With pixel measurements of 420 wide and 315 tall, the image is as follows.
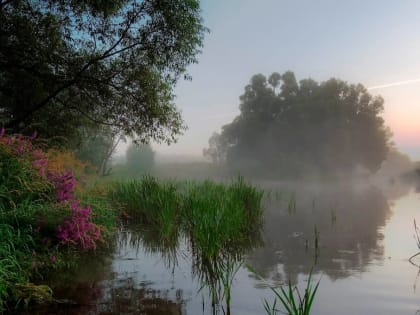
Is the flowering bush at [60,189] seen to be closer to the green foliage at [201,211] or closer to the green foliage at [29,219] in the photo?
the green foliage at [29,219]

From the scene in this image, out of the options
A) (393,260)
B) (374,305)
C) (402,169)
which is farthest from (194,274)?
(402,169)

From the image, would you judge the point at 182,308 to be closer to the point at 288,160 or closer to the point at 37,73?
the point at 37,73

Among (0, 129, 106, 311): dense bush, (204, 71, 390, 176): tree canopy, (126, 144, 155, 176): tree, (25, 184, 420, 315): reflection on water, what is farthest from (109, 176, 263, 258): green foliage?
(126, 144, 155, 176): tree

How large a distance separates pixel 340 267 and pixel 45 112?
40.0ft

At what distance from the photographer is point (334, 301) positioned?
500 cm

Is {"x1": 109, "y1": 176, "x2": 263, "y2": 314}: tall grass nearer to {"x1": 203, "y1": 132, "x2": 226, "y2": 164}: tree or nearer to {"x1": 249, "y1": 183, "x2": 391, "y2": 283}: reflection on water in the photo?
{"x1": 249, "y1": 183, "x2": 391, "y2": 283}: reflection on water

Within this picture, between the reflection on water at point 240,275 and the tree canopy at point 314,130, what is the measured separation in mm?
42920

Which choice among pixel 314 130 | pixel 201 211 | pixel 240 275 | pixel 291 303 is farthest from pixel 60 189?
pixel 314 130

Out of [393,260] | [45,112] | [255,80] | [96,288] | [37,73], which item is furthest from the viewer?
[255,80]

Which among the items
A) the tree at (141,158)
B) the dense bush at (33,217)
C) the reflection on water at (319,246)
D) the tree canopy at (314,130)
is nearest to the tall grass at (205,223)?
the reflection on water at (319,246)

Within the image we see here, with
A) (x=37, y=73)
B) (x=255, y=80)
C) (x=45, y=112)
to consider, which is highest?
(x=255, y=80)

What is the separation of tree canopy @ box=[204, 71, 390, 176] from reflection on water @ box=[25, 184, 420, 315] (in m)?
42.9

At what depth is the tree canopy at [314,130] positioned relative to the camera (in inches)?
2045

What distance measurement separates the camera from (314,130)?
52531 millimetres
